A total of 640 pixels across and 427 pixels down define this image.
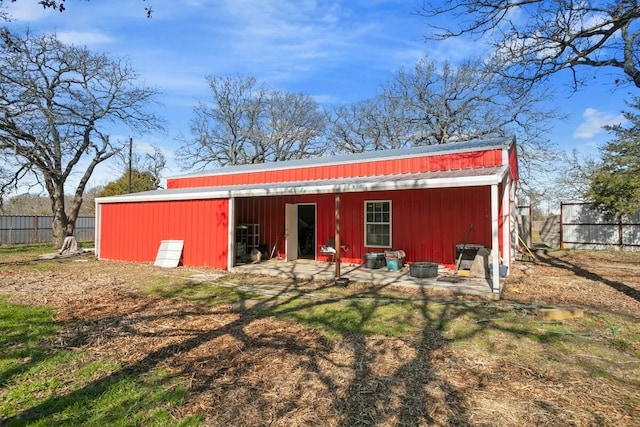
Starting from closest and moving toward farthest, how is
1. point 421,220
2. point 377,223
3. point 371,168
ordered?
point 421,220
point 377,223
point 371,168

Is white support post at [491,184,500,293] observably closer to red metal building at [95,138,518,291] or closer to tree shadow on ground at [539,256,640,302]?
red metal building at [95,138,518,291]

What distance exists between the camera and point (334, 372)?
3.53 metres

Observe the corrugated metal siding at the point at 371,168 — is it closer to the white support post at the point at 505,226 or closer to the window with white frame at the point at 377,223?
the white support post at the point at 505,226

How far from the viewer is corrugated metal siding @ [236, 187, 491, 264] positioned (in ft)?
30.4

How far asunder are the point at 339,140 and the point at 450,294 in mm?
27216

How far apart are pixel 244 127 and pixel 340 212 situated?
2516 centimetres

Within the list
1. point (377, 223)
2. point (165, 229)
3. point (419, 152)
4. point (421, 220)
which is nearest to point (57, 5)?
point (165, 229)

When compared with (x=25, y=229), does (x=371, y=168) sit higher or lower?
higher

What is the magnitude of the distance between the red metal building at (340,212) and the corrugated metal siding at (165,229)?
0.03 metres

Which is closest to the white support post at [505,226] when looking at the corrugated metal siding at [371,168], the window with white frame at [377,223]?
the corrugated metal siding at [371,168]

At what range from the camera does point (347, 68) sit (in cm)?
1878

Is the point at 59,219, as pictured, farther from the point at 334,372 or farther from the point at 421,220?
the point at 334,372

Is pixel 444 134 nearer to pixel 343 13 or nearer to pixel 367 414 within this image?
pixel 343 13

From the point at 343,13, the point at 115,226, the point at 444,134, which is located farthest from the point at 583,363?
the point at 444,134
